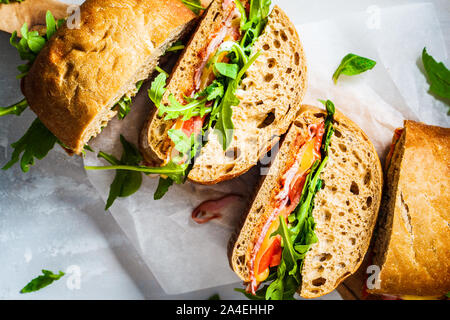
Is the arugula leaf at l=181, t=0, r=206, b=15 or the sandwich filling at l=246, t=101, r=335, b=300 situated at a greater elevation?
the arugula leaf at l=181, t=0, r=206, b=15

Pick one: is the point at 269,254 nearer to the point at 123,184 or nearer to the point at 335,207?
Result: the point at 335,207

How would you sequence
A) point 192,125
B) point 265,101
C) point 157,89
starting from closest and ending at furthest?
point 157,89, point 192,125, point 265,101

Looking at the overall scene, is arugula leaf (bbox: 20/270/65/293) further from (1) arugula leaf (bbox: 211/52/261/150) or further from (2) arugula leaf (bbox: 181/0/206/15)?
(2) arugula leaf (bbox: 181/0/206/15)

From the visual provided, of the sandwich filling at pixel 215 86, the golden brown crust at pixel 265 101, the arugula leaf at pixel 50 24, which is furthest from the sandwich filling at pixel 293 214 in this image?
the arugula leaf at pixel 50 24

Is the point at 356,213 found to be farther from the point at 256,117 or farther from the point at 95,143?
the point at 95,143

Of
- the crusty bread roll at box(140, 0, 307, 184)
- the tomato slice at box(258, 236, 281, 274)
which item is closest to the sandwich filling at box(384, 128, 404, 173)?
the crusty bread roll at box(140, 0, 307, 184)

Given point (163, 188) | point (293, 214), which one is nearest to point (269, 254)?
point (293, 214)
